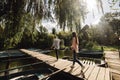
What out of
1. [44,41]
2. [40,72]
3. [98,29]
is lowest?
[40,72]

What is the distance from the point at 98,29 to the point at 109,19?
4632 mm

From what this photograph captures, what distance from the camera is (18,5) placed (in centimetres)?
505

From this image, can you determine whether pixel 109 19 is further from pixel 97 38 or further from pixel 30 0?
pixel 30 0

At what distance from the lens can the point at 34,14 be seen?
5559mm

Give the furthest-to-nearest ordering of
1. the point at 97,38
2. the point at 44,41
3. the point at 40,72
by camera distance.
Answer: the point at 97,38
the point at 44,41
the point at 40,72

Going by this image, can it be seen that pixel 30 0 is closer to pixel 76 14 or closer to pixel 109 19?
pixel 76 14

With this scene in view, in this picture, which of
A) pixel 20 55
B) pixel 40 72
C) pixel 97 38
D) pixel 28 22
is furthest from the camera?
pixel 97 38

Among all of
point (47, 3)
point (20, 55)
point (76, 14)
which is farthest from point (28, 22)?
point (20, 55)

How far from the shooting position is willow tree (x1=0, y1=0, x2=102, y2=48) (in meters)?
5.08

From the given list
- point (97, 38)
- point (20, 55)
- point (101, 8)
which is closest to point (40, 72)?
point (101, 8)

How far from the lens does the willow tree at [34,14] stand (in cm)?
508

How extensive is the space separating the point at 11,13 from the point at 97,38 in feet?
135

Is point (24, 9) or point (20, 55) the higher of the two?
point (24, 9)

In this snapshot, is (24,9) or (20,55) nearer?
(24,9)
